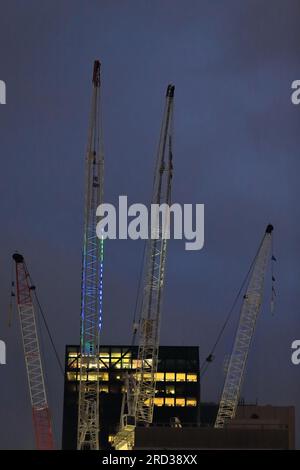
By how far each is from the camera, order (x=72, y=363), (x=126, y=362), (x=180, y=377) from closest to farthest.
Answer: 1. (x=180, y=377)
2. (x=72, y=363)
3. (x=126, y=362)

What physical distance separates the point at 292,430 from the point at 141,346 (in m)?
30.8

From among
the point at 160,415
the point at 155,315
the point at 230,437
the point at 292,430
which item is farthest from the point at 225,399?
the point at 160,415

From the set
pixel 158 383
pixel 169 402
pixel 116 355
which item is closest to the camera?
pixel 158 383

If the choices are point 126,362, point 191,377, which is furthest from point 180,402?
point 126,362

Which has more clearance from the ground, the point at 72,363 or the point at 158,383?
the point at 72,363

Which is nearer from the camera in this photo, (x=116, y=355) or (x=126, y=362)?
(x=126, y=362)

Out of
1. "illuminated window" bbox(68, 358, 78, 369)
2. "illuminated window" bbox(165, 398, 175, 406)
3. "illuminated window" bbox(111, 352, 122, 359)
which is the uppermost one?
"illuminated window" bbox(111, 352, 122, 359)

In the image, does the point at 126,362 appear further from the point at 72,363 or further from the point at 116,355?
the point at 72,363

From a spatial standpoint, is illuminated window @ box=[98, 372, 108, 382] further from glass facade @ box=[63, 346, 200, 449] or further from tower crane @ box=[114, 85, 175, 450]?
tower crane @ box=[114, 85, 175, 450]

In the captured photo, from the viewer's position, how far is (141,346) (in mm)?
102938

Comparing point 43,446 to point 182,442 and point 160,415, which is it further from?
point 160,415

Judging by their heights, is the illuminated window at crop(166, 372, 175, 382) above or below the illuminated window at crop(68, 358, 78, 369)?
below

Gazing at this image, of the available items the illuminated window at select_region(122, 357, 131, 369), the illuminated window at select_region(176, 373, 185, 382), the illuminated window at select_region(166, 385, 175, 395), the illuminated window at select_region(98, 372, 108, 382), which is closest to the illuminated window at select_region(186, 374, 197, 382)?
the illuminated window at select_region(176, 373, 185, 382)
